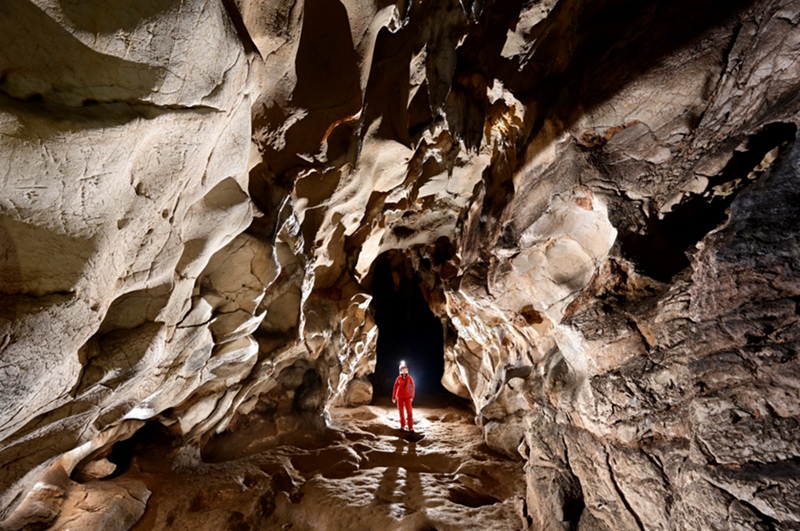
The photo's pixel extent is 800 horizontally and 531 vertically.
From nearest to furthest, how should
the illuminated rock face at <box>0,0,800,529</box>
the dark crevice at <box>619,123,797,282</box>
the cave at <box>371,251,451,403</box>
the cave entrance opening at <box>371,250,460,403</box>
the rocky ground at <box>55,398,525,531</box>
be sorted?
the illuminated rock face at <box>0,0,800,529</box>
the dark crevice at <box>619,123,797,282</box>
the rocky ground at <box>55,398,525,531</box>
the cave entrance opening at <box>371,250,460,403</box>
the cave at <box>371,251,451,403</box>

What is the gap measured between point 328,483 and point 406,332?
1624cm

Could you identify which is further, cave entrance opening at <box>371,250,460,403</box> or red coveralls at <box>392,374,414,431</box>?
cave entrance opening at <box>371,250,460,403</box>

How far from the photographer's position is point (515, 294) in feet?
23.0

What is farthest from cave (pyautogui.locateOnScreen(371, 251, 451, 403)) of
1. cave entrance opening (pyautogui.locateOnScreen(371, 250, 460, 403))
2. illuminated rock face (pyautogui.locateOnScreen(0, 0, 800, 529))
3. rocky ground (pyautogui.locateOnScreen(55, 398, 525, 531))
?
illuminated rock face (pyautogui.locateOnScreen(0, 0, 800, 529))

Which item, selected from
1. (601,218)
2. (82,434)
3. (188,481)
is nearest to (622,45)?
(601,218)

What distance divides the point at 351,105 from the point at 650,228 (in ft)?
13.2

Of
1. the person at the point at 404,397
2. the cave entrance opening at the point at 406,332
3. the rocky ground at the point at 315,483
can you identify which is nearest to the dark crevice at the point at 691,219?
the rocky ground at the point at 315,483

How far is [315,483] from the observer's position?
6.27 m

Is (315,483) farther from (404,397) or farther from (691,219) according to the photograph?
(691,219)

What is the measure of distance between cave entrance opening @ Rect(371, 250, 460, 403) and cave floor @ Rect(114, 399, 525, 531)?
409 inches

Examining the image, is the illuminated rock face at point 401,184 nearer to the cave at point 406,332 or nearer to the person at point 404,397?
the person at point 404,397

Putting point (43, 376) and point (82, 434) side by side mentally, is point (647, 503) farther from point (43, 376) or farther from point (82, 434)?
point (82, 434)

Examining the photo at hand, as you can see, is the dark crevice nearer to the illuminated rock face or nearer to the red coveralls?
the illuminated rock face

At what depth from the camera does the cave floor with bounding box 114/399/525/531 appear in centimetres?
523
